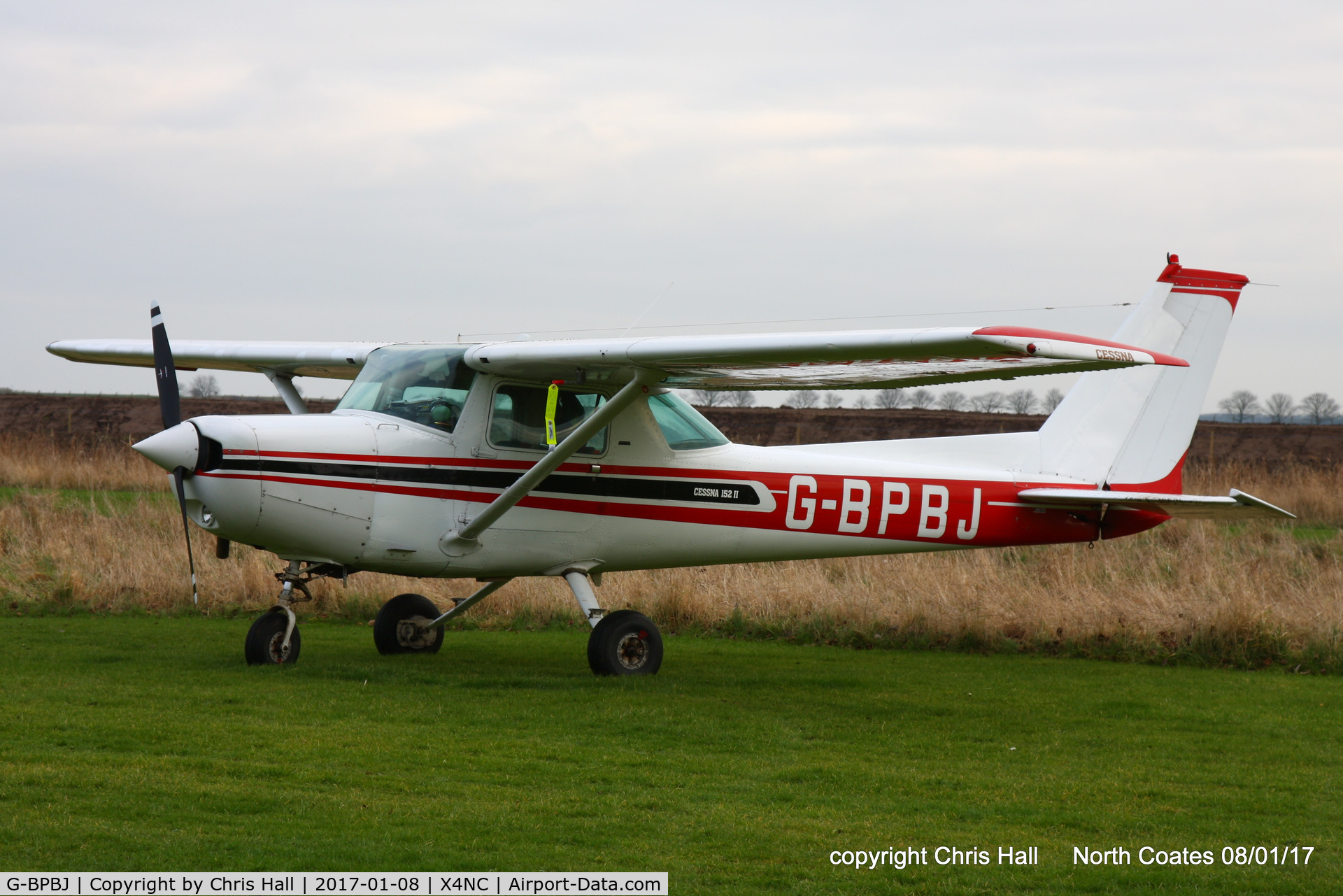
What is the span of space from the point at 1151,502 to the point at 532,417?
544cm

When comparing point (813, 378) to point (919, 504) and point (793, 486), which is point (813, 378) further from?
point (919, 504)

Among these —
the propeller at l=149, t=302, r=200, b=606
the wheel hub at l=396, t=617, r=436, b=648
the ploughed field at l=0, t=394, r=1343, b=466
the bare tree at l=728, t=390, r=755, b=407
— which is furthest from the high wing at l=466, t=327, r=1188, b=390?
the bare tree at l=728, t=390, r=755, b=407

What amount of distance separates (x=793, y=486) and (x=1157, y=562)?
7499mm

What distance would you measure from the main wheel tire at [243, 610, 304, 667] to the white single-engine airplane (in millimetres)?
16

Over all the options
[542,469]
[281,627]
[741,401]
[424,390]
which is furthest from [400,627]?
[741,401]

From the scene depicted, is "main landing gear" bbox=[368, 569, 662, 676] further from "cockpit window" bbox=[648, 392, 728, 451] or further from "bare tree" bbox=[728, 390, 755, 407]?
"bare tree" bbox=[728, 390, 755, 407]

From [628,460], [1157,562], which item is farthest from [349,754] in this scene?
[1157,562]

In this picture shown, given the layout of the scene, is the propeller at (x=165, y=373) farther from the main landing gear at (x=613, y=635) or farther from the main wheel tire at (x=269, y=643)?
the main landing gear at (x=613, y=635)

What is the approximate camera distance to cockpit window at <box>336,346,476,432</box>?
9445 millimetres

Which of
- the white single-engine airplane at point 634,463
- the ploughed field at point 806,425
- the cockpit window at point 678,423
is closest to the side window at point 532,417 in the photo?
the white single-engine airplane at point 634,463

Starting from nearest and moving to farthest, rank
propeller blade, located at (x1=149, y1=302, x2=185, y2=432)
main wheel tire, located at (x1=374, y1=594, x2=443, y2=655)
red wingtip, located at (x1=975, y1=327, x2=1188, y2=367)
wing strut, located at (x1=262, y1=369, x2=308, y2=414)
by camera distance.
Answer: red wingtip, located at (x1=975, y1=327, x2=1188, y2=367)
propeller blade, located at (x1=149, y1=302, x2=185, y2=432)
main wheel tire, located at (x1=374, y1=594, x2=443, y2=655)
wing strut, located at (x1=262, y1=369, x2=308, y2=414)

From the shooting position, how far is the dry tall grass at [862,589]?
12211mm

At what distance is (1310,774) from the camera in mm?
6820

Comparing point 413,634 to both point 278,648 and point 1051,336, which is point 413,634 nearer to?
point 278,648
